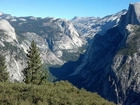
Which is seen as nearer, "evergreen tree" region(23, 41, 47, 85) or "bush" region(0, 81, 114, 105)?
"bush" region(0, 81, 114, 105)

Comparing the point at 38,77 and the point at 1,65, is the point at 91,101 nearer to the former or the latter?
the point at 38,77

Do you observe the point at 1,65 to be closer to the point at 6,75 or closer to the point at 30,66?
the point at 6,75

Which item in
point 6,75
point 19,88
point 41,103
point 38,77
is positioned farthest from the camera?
point 6,75

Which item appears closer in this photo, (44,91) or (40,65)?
(44,91)

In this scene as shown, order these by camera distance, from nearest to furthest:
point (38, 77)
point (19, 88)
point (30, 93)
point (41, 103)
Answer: point (41, 103)
point (30, 93)
point (19, 88)
point (38, 77)

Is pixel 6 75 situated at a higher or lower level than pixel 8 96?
lower

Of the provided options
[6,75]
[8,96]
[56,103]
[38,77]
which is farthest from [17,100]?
[6,75]

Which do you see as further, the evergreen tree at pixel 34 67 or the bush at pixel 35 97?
the evergreen tree at pixel 34 67

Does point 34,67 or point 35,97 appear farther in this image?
point 34,67

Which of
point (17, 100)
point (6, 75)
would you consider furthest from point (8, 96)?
point (6, 75)

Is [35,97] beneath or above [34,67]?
above
